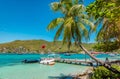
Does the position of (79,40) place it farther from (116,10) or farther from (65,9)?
(116,10)

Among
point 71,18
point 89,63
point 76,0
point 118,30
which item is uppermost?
point 76,0

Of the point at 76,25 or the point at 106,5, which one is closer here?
the point at 106,5

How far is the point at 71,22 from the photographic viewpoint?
14.7m

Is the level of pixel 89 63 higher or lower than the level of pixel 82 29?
lower

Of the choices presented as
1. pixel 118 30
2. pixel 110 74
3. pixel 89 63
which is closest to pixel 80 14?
pixel 118 30

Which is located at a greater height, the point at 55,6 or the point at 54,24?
the point at 55,6

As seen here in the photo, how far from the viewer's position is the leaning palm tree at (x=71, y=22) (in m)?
14.8

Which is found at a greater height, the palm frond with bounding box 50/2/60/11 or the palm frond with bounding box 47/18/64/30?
the palm frond with bounding box 50/2/60/11

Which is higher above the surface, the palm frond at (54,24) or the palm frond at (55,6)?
the palm frond at (55,6)

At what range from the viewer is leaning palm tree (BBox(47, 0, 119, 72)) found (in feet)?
48.7

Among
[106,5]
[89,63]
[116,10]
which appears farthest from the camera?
[89,63]

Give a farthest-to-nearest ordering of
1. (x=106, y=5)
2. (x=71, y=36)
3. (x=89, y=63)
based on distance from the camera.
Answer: (x=89, y=63), (x=71, y=36), (x=106, y=5)

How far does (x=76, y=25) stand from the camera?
15.2m

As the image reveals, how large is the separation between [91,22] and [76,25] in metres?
1.42
